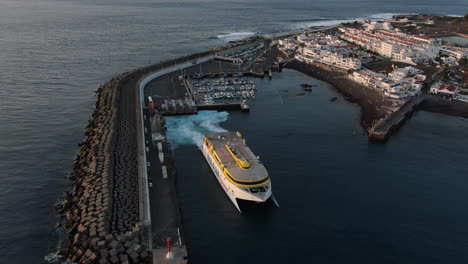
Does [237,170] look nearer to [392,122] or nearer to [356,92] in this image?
[392,122]

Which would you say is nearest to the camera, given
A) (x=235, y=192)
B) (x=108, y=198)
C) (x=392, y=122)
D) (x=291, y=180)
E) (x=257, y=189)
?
(x=108, y=198)

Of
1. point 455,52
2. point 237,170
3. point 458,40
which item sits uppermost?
point 237,170

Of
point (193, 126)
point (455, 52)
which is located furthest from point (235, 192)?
point (455, 52)

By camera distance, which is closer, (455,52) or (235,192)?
(235,192)

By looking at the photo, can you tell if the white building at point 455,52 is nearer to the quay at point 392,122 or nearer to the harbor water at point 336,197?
the quay at point 392,122

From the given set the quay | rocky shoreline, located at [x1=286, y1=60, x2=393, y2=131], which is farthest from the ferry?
rocky shoreline, located at [x1=286, y1=60, x2=393, y2=131]

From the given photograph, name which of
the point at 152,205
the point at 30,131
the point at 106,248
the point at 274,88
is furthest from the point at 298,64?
the point at 106,248
